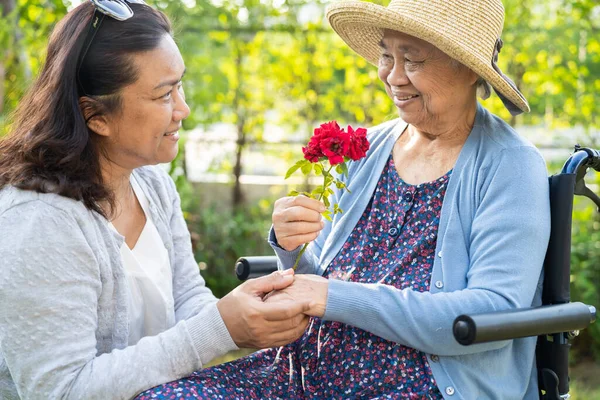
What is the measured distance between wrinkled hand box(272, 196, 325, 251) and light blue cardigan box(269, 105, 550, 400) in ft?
0.58

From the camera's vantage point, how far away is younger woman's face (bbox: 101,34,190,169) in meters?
2.36

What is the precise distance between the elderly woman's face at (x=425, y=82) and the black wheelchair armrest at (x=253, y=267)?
0.70 m

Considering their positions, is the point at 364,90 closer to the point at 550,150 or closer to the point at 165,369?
the point at 550,150

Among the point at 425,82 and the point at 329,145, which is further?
the point at 425,82

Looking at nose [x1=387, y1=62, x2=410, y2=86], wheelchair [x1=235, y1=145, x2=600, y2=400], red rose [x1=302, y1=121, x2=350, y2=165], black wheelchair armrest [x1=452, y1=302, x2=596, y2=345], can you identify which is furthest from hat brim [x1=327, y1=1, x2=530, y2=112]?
black wheelchair armrest [x1=452, y1=302, x2=596, y2=345]

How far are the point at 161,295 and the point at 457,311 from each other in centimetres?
94

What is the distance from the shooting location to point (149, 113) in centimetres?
238

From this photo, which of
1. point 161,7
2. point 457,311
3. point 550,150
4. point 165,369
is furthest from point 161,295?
point 550,150

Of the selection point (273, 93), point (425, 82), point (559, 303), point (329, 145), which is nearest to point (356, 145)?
point (329, 145)

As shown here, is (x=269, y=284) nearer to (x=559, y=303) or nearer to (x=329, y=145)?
(x=329, y=145)

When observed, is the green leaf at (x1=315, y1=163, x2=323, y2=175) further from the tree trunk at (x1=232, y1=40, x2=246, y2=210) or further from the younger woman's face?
the tree trunk at (x1=232, y1=40, x2=246, y2=210)

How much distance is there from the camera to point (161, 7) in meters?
4.93

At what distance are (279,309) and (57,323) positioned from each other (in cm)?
60

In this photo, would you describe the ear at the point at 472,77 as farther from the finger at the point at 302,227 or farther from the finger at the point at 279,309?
the finger at the point at 279,309
